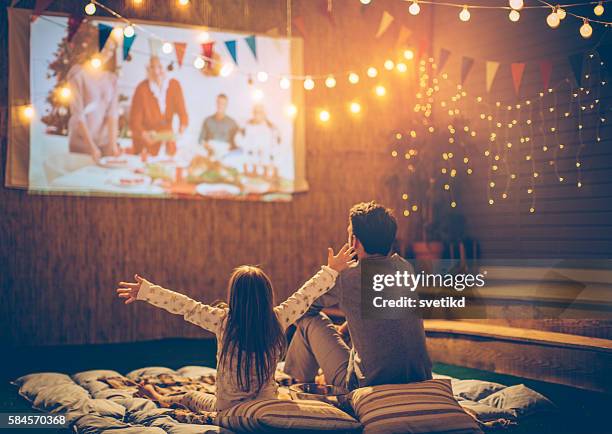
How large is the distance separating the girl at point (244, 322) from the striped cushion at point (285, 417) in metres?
0.12

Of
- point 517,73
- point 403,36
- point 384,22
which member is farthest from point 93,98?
point 517,73

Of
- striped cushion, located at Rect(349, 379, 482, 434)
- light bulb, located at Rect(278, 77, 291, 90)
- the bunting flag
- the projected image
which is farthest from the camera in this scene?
light bulb, located at Rect(278, 77, 291, 90)

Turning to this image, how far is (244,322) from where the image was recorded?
307 cm

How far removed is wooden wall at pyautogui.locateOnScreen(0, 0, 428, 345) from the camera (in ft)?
18.9

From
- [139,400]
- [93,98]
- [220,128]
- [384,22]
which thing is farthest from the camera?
[384,22]

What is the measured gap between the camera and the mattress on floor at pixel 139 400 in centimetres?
321

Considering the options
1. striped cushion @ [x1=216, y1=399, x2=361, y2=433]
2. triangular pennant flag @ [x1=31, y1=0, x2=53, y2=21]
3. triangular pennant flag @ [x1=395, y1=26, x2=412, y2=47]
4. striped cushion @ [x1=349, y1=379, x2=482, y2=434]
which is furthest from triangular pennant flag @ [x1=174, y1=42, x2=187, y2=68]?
striped cushion @ [x1=349, y1=379, x2=482, y2=434]

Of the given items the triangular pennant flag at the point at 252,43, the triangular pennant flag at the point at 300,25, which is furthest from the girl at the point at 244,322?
the triangular pennant flag at the point at 300,25

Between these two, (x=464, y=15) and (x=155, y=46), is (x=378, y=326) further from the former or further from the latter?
(x=155, y=46)

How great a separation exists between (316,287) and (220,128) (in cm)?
354

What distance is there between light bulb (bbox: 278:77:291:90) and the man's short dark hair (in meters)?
3.74

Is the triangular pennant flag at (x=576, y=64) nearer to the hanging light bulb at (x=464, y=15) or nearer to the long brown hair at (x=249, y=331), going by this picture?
the hanging light bulb at (x=464, y=15)

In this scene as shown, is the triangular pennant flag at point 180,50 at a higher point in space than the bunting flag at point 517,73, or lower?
higher

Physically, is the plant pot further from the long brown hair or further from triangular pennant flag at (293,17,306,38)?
the long brown hair
